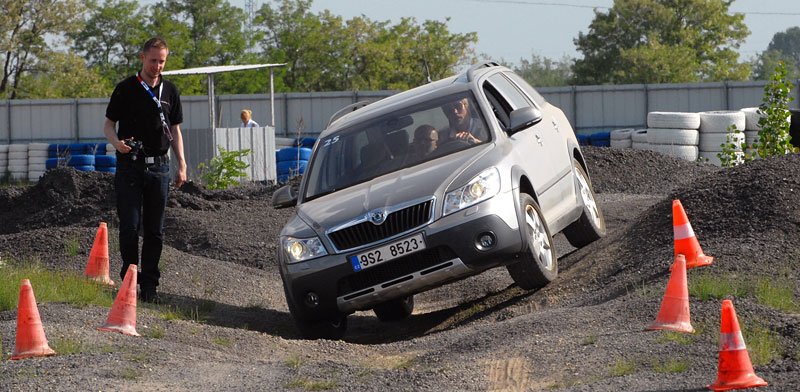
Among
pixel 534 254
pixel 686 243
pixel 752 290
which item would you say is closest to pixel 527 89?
pixel 686 243

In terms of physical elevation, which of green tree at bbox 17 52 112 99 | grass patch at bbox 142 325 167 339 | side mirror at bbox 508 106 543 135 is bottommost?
grass patch at bbox 142 325 167 339

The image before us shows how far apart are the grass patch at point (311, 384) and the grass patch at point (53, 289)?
3512mm

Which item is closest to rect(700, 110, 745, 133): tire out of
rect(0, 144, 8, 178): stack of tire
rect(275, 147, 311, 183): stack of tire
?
rect(275, 147, 311, 183): stack of tire

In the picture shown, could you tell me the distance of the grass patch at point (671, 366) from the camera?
23.3 feet

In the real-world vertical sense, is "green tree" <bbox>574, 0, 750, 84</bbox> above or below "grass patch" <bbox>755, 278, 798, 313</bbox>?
above

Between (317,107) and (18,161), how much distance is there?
9.83m

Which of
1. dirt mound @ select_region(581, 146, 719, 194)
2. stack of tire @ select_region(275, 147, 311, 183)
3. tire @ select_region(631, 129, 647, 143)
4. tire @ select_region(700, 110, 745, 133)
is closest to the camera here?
dirt mound @ select_region(581, 146, 719, 194)

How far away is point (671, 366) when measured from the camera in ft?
23.5

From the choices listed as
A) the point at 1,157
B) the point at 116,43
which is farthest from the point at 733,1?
the point at 1,157

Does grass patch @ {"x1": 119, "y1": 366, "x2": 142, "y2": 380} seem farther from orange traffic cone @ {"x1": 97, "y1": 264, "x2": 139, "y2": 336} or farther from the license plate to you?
the license plate

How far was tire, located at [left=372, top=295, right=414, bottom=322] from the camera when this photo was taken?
1128cm

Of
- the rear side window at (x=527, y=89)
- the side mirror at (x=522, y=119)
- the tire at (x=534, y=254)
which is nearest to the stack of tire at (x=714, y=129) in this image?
the rear side window at (x=527, y=89)

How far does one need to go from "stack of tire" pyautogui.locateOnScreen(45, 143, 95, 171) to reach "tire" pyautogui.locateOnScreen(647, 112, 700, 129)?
13760 millimetres

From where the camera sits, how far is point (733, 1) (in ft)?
267
